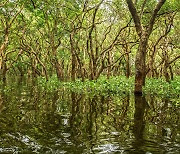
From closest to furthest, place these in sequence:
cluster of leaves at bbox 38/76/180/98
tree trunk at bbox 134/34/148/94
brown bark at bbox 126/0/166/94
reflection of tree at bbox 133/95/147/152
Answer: reflection of tree at bbox 133/95/147/152, brown bark at bbox 126/0/166/94, tree trunk at bbox 134/34/148/94, cluster of leaves at bbox 38/76/180/98

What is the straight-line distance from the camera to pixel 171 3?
58.3 feet

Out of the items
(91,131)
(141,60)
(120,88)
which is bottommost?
(91,131)

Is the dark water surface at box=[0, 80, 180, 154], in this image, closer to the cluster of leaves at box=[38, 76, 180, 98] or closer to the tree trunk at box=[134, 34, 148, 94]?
the tree trunk at box=[134, 34, 148, 94]

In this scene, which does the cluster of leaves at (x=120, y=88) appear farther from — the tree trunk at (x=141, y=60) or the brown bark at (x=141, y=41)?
the brown bark at (x=141, y=41)

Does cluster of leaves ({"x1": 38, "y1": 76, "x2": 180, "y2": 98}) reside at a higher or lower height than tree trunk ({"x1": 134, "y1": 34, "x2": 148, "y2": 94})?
lower

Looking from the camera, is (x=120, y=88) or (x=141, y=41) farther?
(x=120, y=88)

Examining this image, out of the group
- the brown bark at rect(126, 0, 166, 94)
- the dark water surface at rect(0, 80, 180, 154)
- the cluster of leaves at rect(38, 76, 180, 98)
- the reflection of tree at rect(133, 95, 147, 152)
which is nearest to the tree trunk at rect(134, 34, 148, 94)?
the brown bark at rect(126, 0, 166, 94)

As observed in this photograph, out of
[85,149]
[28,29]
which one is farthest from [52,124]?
[28,29]

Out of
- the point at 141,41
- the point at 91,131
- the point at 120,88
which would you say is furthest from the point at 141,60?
the point at 91,131

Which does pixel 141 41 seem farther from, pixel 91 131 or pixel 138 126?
pixel 91 131

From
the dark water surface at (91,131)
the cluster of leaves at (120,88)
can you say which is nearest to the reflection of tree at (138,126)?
the dark water surface at (91,131)

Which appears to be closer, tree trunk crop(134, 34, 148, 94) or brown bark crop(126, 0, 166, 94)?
brown bark crop(126, 0, 166, 94)

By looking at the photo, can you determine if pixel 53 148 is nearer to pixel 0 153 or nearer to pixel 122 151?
pixel 0 153

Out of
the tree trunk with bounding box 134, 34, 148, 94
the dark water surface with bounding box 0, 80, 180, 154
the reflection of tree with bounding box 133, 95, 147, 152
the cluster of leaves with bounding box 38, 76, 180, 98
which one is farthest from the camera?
the cluster of leaves with bounding box 38, 76, 180, 98
